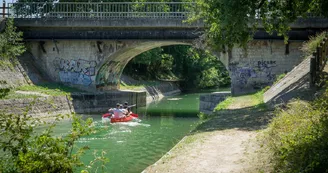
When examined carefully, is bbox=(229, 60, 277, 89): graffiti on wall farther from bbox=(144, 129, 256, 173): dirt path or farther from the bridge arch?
bbox=(144, 129, 256, 173): dirt path

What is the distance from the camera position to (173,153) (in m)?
10.4

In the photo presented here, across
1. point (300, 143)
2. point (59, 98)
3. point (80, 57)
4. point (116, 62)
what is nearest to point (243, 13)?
point (300, 143)

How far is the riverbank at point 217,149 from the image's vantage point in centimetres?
881

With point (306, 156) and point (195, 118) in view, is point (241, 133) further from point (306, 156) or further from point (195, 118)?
point (195, 118)

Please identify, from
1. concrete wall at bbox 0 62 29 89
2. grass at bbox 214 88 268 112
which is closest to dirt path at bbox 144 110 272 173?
grass at bbox 214 88 268 112

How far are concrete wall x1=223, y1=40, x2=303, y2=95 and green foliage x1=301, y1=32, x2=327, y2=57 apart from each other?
52.8 inches

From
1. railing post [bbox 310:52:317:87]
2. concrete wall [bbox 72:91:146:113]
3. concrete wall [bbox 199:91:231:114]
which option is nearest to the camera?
railing post [bbox 310:52:317:87]

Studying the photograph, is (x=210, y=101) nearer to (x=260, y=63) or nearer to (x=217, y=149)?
(x=260, y=63)

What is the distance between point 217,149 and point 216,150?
12 centimetres

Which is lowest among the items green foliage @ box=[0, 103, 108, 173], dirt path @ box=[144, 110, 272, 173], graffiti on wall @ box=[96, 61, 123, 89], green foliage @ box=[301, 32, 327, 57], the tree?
graffiti on wall @ box=[96, 61, 123, 89]

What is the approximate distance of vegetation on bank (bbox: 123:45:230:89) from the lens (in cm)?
5316

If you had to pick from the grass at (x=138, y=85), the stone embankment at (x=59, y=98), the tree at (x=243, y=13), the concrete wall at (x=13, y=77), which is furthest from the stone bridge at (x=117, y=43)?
the tree at (x=243, y=13)

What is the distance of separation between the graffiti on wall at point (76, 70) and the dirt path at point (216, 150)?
18.9 metres

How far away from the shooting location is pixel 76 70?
33.0m
